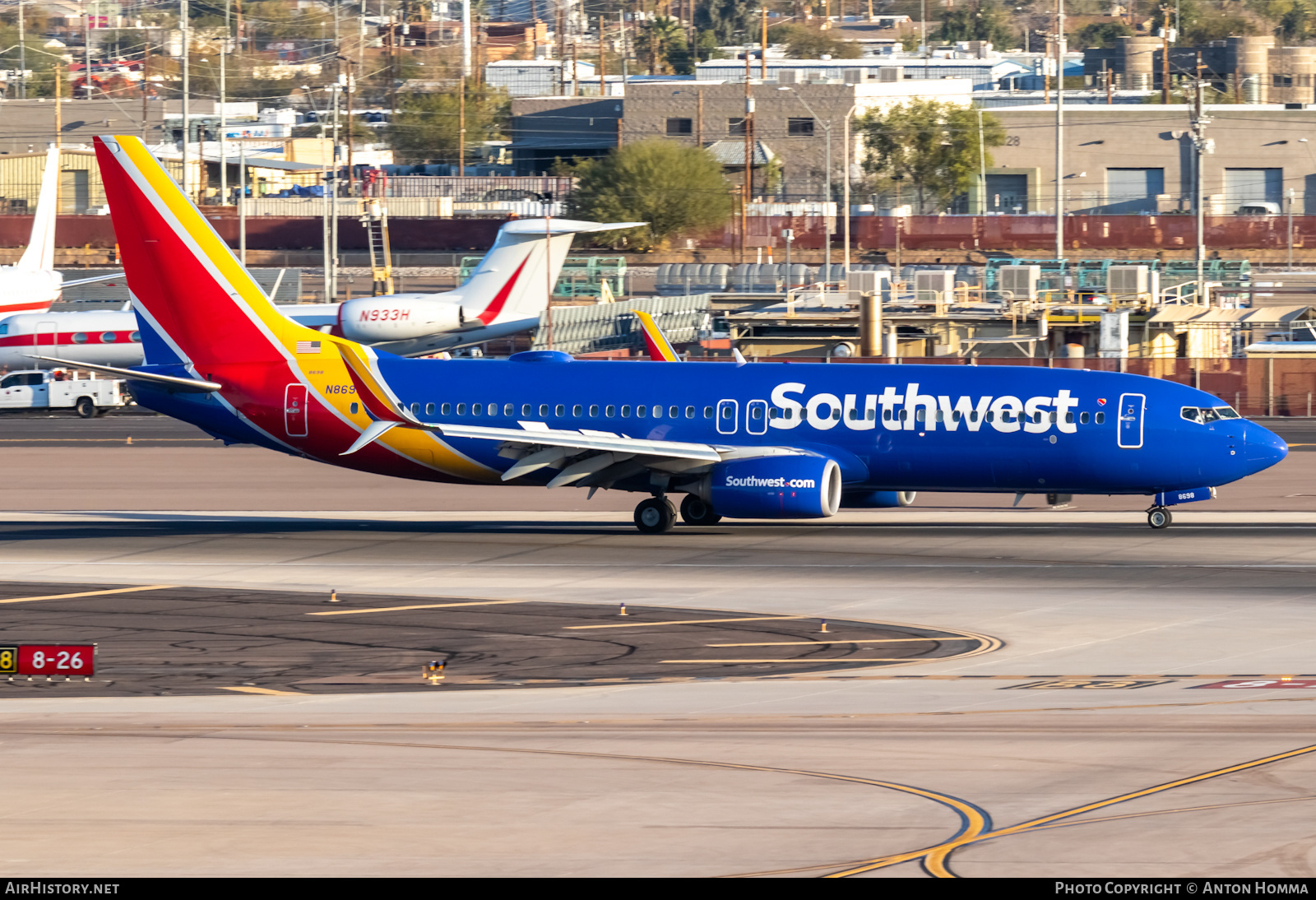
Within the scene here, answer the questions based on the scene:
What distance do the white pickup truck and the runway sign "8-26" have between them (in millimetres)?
59354

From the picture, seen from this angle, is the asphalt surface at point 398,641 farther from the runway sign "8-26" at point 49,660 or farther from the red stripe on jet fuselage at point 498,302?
the red stripe on jet fuselage at point 498,302

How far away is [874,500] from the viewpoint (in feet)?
141

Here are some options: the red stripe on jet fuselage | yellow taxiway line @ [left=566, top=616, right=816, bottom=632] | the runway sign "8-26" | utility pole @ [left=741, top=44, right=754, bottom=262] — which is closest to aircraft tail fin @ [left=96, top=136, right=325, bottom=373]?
yellow taxiway line @ [left=566, top=616, right=816, bottom=632]

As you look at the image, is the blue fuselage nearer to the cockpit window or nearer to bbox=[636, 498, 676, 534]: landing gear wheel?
the cockpit window

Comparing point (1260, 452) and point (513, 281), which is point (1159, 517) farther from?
point (513, 281)

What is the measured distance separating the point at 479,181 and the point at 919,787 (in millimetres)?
144177

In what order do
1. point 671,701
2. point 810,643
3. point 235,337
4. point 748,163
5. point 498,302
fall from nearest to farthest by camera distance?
point 671,701 → point 810,643 → point 235,337 → point 498,302 → point 748,163

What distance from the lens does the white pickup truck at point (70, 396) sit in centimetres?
8206

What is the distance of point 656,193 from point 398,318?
6449 centimetres

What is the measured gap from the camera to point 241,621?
30.4 m

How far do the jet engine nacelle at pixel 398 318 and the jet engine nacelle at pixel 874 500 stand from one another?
1377 inches

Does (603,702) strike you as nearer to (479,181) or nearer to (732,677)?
(732,677)

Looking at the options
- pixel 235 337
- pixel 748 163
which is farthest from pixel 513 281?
pixel 748 163

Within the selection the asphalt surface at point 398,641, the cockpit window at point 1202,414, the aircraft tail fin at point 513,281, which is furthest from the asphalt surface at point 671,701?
the aircraft tail fin at point 513,281
